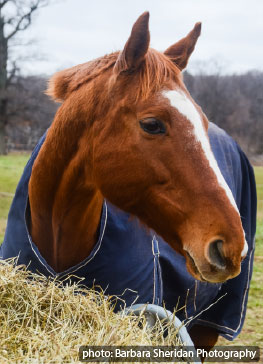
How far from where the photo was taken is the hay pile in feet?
3.98

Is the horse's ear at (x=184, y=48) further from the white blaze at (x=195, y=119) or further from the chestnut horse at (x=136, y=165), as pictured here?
the white blaze at (x=195, y=119)

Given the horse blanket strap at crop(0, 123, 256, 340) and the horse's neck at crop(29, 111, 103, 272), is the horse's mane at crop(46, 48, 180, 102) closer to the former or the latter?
the horse's neck at crop(29, 111, 103, 272)

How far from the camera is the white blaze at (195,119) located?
152 centimetres

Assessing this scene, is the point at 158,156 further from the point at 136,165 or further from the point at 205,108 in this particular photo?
the point at 205,108

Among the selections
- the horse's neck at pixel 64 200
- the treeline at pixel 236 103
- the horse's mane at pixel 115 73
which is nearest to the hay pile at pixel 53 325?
the horse's neck at pixel 64 200

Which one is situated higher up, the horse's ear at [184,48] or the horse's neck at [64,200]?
the horse's ear at [184,48]

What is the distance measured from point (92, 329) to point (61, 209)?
0.64 m

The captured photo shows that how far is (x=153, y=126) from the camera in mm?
1585

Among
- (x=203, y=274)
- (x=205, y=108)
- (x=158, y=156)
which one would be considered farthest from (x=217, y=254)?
(x=205, y=108)

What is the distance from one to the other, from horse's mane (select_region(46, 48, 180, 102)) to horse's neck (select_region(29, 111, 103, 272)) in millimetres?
191

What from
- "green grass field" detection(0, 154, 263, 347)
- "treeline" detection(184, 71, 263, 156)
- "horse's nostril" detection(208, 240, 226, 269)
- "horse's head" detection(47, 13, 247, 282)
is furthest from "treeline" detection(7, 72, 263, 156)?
"horse's nostril" detection(208, 240, 226, 269)

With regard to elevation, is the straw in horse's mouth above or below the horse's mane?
below

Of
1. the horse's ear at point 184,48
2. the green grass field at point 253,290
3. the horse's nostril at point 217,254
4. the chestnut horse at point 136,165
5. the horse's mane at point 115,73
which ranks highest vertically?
the horse's ear at point 184,48

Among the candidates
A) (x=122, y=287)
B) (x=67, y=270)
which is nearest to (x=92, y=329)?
(x=67, y=270)
